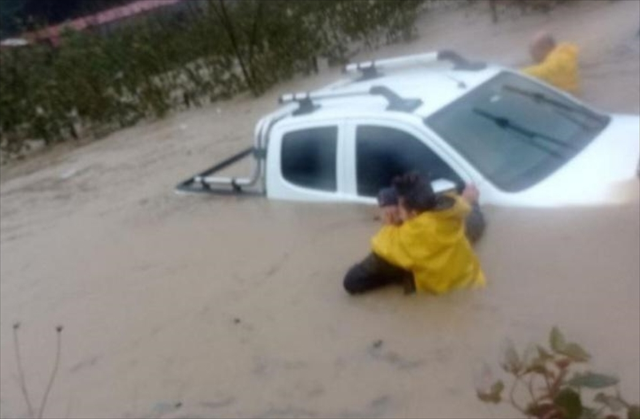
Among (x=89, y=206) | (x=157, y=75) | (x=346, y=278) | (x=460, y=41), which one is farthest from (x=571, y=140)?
(x=157, y=75)

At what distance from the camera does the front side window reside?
7.29 m

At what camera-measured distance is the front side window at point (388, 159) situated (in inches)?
287

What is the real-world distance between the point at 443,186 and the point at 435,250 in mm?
450

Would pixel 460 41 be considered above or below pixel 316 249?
below

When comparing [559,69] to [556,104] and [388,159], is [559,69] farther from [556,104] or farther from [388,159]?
[388,159]

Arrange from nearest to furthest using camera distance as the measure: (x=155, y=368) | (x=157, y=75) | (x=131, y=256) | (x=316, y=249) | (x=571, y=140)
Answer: (x=155, y=368) < (x=571, y=140) < (x=316, y=249) < (x=131, y=256) < (x=157, y=75)

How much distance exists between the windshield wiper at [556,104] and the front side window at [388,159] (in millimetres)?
915

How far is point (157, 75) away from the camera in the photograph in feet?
59.0

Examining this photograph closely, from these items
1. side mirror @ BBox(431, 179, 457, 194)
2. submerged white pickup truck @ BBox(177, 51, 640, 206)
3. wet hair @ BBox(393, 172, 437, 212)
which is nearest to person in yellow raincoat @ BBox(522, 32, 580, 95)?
submerged white pickup truck @ BBox(177, 51, 640, 206)

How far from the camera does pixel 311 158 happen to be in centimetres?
811

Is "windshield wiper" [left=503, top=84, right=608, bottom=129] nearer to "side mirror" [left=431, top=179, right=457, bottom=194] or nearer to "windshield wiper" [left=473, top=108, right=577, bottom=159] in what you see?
"windshield wiper" [left=473, top=108, right=577, bottom=159]

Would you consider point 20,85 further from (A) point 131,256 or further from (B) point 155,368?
(B) point 155,368

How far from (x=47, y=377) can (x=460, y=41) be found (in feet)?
33.4

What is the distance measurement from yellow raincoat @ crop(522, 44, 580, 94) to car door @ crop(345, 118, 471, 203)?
2818mm
